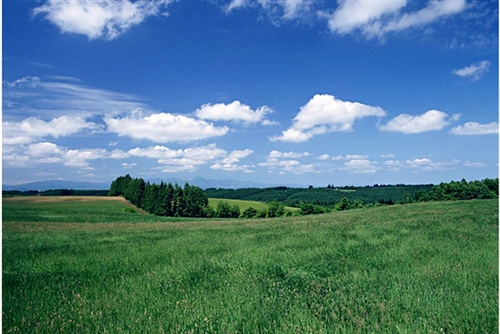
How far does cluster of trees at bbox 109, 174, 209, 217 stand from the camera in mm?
92312

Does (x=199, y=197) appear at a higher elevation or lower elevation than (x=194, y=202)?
higher

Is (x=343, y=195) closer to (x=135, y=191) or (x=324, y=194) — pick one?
(x=324, y=194)

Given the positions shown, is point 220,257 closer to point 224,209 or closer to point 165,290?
point 165,290

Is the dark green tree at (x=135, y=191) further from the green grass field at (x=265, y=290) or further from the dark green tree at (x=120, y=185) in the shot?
the green grass field at (x=265, y=290)

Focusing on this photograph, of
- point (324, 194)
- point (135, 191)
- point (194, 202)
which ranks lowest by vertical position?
point (194, 202)

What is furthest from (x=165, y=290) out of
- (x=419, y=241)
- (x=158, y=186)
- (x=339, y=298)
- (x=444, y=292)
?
(x=158, y=186)

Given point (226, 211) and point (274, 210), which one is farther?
point (274, 210)

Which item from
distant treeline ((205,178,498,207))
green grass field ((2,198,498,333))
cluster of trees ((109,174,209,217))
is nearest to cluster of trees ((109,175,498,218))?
cluster of trees ((109,174,209,217))

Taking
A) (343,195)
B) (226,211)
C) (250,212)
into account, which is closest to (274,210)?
(250,212)

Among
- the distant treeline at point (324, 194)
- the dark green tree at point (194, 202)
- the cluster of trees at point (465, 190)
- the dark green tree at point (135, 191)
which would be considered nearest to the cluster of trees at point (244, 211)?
the dark green tree at point (194, 202)

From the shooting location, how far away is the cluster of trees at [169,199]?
9231 cm

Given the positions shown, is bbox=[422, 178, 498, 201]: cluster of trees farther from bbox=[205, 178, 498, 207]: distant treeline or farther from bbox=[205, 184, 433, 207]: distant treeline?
bbox=[205, 184, 433, 207]: distant treeline

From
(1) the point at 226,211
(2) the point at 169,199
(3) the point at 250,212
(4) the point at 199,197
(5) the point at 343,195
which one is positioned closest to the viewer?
(2) the point at 169,199

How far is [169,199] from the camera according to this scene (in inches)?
3666
